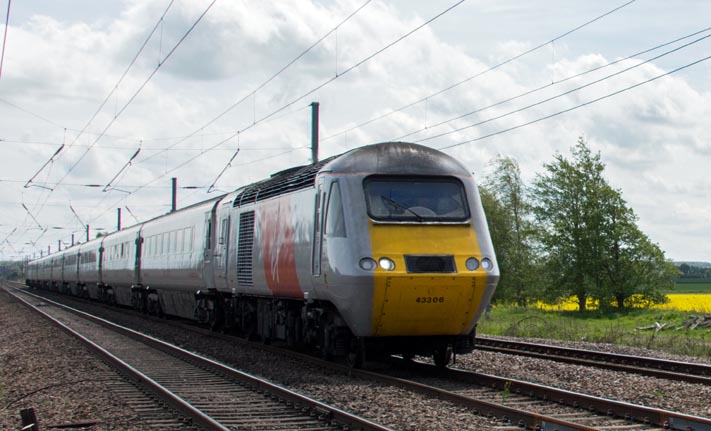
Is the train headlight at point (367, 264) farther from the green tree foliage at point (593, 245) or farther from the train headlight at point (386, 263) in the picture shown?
the green tree foliage at point (593, 245)

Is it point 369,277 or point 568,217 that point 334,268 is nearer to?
point 369,277

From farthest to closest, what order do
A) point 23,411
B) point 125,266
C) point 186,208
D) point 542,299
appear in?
point 542,299 → point 125,266 → point 186,208 → point 23,411

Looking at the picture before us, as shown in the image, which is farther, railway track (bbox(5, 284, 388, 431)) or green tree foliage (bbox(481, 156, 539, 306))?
green tree foliage (bbox(481, 156, 539, 306))

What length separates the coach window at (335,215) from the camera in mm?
13066

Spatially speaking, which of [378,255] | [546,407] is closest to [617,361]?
[378,255]

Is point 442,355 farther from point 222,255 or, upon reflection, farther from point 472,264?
point 222,255

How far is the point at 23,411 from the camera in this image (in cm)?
853

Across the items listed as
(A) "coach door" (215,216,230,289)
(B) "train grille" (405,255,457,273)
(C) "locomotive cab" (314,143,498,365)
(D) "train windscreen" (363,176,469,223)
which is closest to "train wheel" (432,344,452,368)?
(C) "locomotive cab" (314,143,498,365)

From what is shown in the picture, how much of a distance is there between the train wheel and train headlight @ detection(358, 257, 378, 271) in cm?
215

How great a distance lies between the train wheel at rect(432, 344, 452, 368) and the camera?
45.5 ft

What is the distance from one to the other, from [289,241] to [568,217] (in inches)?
1345

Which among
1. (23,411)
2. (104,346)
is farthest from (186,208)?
(23,411)

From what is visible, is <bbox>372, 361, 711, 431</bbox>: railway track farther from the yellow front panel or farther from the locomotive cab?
the locomotive cab

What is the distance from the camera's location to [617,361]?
588 inches
